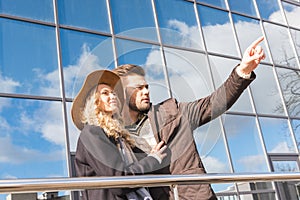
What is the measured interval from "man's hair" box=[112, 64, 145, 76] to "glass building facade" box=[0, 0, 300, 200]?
15mm

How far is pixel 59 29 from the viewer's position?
11.0 feet

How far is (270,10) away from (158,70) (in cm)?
509

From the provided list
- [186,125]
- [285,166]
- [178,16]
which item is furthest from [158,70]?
[285,166]

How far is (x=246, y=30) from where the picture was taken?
493 centimetres

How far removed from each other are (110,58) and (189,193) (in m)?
0.35

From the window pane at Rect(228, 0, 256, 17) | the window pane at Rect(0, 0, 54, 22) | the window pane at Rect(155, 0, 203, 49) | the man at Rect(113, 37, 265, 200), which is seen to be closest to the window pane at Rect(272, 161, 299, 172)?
the window pane at Rect(155, 0, 203, 49)

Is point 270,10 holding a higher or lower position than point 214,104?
higher

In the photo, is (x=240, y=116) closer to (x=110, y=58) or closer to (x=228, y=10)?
(x=228, y=10)

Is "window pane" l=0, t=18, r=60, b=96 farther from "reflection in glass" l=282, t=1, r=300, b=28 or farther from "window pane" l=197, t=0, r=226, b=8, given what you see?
"reflection in glass" l=282, t=1, r=300, b=28

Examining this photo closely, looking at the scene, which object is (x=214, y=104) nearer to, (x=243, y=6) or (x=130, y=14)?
(x=130, y=14)

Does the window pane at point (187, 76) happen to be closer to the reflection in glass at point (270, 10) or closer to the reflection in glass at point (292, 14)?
the reflection in glass at point (270, 10)

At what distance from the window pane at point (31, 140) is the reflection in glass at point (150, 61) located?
2.14 m

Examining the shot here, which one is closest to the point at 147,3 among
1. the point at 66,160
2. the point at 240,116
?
the point at 240,116

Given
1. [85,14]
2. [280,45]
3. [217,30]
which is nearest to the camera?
[85,14]
